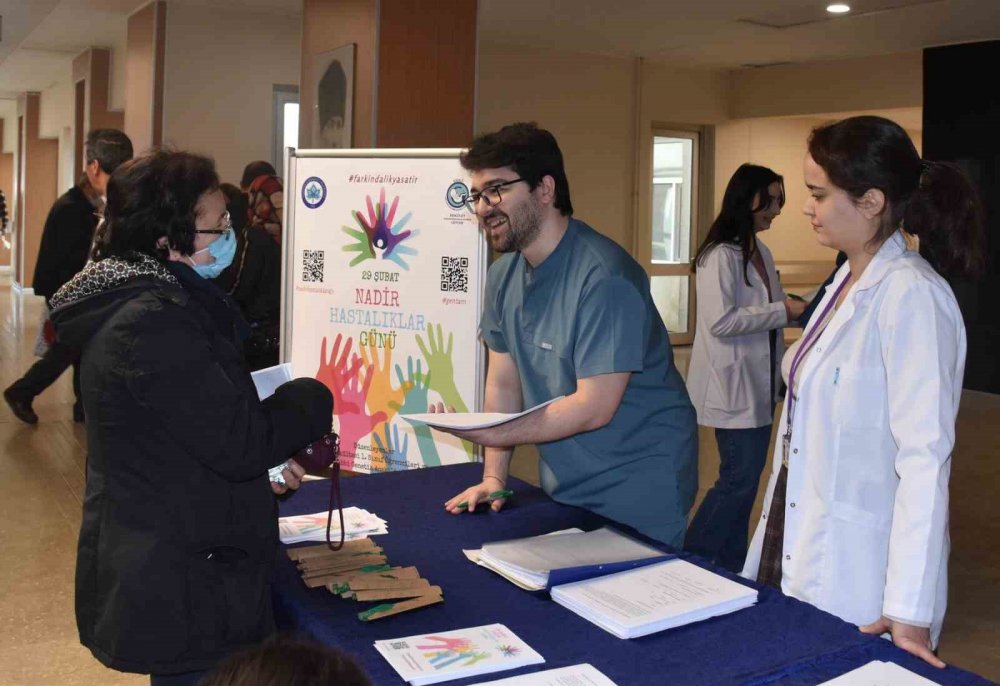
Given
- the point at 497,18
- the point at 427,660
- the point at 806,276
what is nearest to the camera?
the point at 427,660

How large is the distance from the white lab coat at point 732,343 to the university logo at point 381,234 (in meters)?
1.13

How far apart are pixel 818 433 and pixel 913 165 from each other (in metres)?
0.50

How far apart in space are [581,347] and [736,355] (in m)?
1.71

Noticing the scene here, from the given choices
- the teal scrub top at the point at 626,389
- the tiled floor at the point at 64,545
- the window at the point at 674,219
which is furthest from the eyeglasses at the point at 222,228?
the window at the point at 674,219

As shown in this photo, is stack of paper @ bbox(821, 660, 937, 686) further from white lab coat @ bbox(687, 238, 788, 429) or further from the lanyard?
white lab coat @ bbox(687, 238, 788, 429)

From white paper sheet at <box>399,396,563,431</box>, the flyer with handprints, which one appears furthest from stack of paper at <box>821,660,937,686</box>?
the flyer with handprints

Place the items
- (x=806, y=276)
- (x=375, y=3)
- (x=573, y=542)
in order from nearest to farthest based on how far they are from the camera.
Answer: (x=573, y=542)
(x=375, y=3)
(x=806, y=276)

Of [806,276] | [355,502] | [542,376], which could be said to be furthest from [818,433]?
[806,276]

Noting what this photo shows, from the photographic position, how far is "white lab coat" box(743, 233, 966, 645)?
1.62m

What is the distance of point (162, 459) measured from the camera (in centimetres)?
167

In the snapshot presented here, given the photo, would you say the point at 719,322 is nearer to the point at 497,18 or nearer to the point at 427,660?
the point at 427,660

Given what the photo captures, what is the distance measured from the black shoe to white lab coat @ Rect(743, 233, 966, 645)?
19.9 feet

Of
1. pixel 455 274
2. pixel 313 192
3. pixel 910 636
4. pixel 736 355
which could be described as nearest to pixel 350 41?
pixel 313 192

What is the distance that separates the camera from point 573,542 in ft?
6.38
